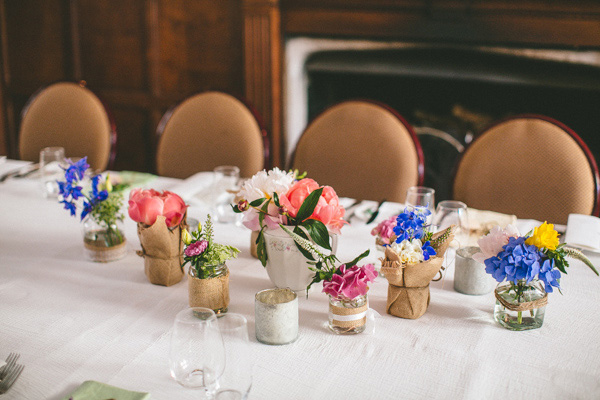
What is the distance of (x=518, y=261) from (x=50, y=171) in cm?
139

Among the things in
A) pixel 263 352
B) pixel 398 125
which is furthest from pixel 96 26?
pixel 263 352

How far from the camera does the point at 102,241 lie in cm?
132

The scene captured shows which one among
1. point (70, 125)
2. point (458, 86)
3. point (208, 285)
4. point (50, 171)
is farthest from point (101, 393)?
point (458, 86)

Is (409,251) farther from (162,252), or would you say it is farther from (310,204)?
(162,252)

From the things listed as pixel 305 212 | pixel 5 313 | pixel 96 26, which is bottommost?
pixel 5 313

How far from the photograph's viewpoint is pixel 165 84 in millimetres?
3451

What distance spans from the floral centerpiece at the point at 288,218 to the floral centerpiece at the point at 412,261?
0.12 meters

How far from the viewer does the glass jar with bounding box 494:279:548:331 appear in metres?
1.01

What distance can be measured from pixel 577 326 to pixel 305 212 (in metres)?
0.52

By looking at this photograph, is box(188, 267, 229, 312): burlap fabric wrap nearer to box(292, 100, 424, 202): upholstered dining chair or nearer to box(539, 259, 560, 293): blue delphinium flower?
box(539, 259, 560, 293): blue delphinium flower

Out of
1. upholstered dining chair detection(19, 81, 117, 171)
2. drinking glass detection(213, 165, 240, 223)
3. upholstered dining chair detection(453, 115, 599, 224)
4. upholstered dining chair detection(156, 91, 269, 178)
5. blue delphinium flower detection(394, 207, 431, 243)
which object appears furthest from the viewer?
upholstered dining chair detection(19, 81, 117, 171)

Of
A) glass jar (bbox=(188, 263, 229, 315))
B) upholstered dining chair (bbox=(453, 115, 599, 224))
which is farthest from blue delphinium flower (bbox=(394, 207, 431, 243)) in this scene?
upholstered dining chair (bbox=(453, 115, 599, 224))

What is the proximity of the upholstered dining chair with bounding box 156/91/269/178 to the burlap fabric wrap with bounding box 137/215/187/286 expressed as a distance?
1022 mm

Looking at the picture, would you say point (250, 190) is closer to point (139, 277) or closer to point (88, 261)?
point (139, 277)
